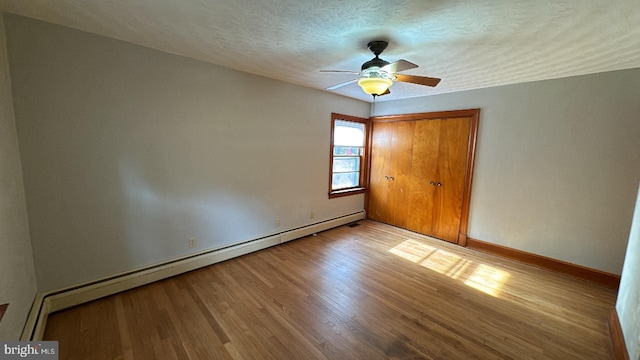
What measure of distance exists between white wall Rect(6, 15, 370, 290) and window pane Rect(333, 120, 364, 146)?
1045 mm

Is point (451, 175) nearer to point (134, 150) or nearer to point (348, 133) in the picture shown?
point (348, 133)

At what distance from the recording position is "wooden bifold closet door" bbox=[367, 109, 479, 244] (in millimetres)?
3578

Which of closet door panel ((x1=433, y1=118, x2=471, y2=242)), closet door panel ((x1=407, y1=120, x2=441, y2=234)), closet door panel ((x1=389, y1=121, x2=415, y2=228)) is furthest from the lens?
closet door panel ((x1=389, y1=121, x2=415, y2=228))

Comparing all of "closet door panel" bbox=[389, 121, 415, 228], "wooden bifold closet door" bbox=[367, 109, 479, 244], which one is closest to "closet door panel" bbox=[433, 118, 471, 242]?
"wooden bifold closet door" bbox=[367, 109, 479, 244]

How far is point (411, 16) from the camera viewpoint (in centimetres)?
161

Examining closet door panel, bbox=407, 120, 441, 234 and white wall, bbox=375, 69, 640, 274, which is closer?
white wall, bbox=375, 69, 640, 274

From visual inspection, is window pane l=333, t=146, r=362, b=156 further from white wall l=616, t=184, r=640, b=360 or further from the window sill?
white wall l=616, t=184, r=640, b=360

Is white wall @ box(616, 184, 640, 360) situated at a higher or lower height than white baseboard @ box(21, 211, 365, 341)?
higher

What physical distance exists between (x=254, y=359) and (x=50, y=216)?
6.47 ft

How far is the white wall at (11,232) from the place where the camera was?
1.39 m

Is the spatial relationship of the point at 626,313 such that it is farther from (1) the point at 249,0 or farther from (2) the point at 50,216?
(2) the point at 50,216

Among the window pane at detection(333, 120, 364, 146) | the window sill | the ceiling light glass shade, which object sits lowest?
the window sill

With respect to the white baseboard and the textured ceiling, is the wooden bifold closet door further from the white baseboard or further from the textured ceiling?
the white baseboard

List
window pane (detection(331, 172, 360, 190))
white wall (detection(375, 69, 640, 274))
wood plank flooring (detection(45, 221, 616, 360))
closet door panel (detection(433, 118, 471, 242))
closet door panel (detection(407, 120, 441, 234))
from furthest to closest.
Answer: window pane (detection(331, 172, 360, 190)), closet door panel (detection(407, 120, 441, 234)), closet door panel (detection(433, 118, 471, 242)), white wall (detection(375, 69, 640, 274)), wood plank flooring (detection(45, 221, 616, 360))
